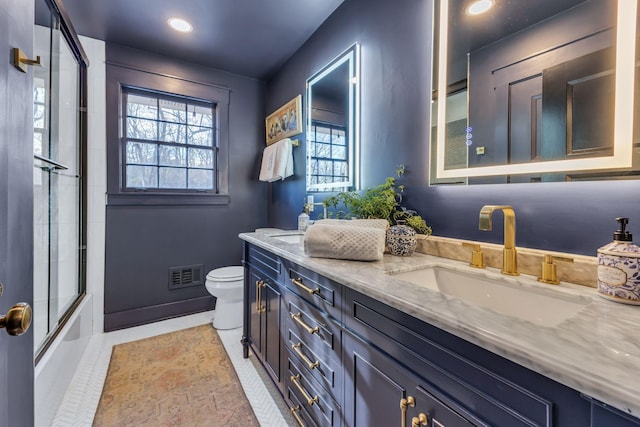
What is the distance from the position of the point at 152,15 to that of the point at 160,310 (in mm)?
2337

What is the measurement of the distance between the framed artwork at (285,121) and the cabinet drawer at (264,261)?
113 centimetres

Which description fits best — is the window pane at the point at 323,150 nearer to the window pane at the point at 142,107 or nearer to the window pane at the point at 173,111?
the window pane at the point at 173,111

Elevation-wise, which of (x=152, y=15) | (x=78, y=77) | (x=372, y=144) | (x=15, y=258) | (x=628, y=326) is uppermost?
(x=152, y=15)

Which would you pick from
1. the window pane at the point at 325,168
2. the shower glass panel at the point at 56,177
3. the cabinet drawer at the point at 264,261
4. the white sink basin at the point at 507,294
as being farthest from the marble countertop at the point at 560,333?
the shower glass panel at the point at 56,177

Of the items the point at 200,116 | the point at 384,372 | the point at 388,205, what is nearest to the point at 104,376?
the point at 384,372

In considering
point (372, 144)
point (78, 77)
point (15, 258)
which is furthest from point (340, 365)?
point (78, 77)

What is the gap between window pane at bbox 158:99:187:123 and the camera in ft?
8.34

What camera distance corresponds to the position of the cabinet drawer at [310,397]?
3.23 ft

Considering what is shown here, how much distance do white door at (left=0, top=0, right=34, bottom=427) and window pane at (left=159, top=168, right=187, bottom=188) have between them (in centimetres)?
194

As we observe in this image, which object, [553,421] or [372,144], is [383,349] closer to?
[553,421]

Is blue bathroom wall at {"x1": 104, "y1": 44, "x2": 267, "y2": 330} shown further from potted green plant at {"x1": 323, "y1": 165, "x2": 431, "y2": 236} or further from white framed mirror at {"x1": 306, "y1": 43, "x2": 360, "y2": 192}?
potted green plant at {"x1": 323, "y1": 165, "x2": 431, "y2": 236}

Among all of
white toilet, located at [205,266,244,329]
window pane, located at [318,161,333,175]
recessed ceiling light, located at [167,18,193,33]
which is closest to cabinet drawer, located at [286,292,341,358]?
window pane, located at [318,161,333,175]

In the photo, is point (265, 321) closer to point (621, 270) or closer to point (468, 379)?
point (468, 379)

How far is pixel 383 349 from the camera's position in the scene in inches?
29.5
